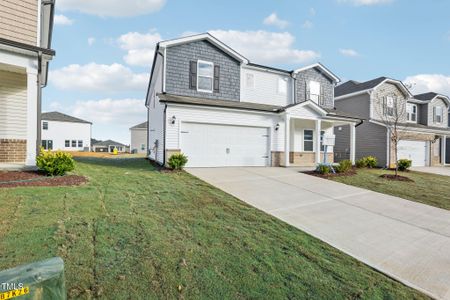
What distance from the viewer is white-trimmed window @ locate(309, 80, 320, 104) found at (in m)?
17.5

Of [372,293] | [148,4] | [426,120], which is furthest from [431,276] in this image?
[426,120]

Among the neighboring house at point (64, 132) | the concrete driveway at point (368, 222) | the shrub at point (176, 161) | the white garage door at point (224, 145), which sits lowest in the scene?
the concrete driveway at point (368, 222)

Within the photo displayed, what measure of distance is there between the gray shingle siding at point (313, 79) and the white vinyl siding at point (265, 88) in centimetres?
70

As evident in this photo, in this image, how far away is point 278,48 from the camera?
20.0m

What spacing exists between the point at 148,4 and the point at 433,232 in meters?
12.9

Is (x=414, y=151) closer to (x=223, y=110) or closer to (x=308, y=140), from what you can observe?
(x=308, y=140)

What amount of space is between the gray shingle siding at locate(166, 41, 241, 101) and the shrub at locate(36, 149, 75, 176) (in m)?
6.57

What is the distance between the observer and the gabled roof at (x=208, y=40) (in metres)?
12.5

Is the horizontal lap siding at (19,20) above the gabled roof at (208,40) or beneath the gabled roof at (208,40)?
beneath

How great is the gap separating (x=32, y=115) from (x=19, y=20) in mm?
3806

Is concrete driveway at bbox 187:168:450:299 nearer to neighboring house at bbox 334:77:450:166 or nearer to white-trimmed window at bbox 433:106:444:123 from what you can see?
neighboring house at bbox 334:77:450:166

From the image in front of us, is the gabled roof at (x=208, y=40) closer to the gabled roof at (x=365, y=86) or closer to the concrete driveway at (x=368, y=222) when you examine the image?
the concrete driveway at (x=368, y=222)

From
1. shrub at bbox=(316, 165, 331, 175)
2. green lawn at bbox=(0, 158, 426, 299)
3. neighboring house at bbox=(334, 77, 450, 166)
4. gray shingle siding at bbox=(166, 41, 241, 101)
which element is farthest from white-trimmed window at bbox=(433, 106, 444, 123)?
green lawn at bbox=(0, 158, 426, 299)

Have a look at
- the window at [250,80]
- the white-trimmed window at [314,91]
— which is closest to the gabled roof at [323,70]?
the white-trimmed window at [314,91]
